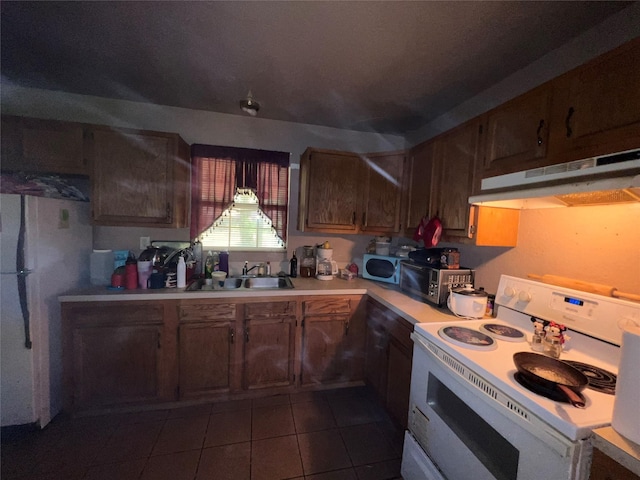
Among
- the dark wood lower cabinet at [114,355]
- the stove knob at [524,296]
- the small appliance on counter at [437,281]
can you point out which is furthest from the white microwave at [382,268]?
the dark wood lower cabinet at [114,355]

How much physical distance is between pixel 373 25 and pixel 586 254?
1.67m

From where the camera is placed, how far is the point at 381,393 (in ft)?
6.51

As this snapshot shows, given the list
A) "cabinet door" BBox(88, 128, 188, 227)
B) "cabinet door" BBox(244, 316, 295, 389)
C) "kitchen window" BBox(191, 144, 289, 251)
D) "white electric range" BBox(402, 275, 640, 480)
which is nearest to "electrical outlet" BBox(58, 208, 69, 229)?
"cabinet door" BBox(88, 128, 188, 227)

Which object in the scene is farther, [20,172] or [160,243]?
[160,243]

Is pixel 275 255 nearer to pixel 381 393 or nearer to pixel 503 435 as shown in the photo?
pixel 381 393

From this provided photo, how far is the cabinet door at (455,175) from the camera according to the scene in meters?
1.64

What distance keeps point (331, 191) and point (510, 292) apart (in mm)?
1597

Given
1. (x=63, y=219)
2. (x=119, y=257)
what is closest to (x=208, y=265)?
(x=119, y=257)

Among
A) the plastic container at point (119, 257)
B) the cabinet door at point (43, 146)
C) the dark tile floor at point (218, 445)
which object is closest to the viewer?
the dark tile floor at point (218, 445)

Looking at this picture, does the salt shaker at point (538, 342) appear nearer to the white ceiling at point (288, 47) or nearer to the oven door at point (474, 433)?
the oven door at point (474, 433)

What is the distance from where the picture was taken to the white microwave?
2.38 m

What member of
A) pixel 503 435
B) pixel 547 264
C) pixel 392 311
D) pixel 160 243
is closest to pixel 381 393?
pixel 392 311

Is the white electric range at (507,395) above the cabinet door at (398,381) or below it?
above

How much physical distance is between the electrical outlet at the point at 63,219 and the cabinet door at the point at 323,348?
6.44 ft
